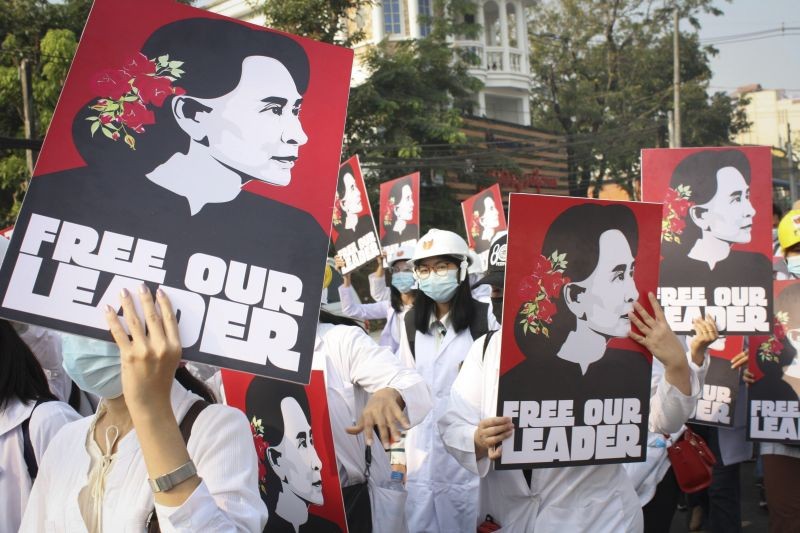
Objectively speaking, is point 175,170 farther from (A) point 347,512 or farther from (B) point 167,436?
(A) point 347,512

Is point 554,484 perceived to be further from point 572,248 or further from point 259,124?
point 259,124

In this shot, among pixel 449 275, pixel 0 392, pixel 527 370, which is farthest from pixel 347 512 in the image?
pixel 449 275

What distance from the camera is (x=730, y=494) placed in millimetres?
5504

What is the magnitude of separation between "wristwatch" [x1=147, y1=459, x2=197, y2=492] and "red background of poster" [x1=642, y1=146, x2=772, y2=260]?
2.98m

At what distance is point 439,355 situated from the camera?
554 cm

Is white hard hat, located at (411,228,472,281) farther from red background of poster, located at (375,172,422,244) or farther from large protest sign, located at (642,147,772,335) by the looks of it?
red background of poster, located at (375,172,422,244)

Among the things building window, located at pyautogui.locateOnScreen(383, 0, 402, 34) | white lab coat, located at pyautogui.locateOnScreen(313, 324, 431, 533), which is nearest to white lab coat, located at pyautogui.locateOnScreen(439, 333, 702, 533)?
white lab coat, located at pyautogui.locateOnScreen(313, 324, 431, 533)

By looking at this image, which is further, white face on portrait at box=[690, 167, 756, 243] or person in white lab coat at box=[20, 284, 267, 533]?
white face on portrait at box=[690, 167, 756, 243]

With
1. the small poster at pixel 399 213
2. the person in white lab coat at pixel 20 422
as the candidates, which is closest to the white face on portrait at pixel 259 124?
the person in white lab coat at pixel 20 422

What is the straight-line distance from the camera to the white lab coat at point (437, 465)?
18.0 feet

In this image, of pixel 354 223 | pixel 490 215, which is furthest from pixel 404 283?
pixel 490 215

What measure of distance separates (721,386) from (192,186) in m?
4.14

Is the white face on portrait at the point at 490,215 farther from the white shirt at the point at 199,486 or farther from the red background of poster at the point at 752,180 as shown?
the white shirt at the point at 199,486

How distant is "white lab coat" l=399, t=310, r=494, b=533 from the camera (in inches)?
216
